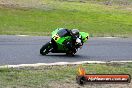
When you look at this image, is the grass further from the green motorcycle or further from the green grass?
the green grass

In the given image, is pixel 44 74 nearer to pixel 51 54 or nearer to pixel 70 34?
pixel 70 34

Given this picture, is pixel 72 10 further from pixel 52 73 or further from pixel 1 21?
pixel 52 73

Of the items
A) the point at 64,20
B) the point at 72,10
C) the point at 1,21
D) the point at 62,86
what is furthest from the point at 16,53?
the point at 72,10

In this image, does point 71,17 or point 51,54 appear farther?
point 71,17

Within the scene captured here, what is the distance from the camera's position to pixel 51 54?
50.7ft

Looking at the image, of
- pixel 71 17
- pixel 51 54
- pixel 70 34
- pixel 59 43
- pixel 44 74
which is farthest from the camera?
pixel 71 17

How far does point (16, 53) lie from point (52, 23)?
17620mm

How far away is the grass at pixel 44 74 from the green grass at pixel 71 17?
15.7 m

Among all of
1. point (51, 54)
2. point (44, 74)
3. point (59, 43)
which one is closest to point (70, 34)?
point (59, 43)

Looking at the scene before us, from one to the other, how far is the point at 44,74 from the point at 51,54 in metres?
4.38

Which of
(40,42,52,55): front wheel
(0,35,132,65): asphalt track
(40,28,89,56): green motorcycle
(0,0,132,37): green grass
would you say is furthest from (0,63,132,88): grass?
(0,0,132,37): green grass

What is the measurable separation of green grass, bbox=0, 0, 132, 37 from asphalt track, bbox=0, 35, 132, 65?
8793 millimetres

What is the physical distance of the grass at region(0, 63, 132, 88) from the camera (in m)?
9.86

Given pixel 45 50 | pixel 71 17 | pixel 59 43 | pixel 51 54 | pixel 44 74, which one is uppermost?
pixel 44 74
